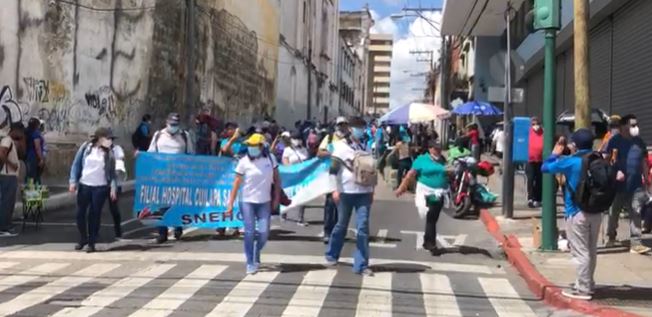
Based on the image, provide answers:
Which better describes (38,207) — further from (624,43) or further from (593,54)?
(593,54)

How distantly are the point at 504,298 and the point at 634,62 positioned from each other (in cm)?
877

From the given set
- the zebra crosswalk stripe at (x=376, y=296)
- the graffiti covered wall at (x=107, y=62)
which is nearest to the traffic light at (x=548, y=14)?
the zebra crosswalk stripe at (x=376, y=296)

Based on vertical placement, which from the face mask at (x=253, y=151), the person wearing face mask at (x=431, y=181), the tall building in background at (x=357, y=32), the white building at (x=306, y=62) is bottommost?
the person wearing face mask at (x=431, y=181)

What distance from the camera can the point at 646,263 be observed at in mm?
10094

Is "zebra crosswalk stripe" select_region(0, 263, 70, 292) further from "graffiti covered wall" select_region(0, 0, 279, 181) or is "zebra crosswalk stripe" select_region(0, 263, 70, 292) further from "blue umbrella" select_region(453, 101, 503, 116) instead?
"blue umbrella" select_region(453, 101, 503, 116)

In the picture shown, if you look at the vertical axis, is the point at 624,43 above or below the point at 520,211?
above

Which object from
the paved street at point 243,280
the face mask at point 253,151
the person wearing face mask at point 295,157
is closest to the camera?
the paved street at point 243,280

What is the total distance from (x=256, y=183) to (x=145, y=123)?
40.5 ft

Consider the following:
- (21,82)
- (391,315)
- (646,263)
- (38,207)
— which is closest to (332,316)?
(391,315)

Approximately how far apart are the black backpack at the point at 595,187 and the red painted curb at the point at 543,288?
3.11 feet

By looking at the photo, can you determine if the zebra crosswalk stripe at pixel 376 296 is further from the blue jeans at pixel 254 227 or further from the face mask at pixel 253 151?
the face mask at pixel 253 151

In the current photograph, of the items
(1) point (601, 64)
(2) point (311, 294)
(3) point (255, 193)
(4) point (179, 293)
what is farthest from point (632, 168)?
(1) point (601, 64)

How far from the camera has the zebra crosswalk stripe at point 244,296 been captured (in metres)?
7.49

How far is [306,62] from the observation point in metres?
56.6
